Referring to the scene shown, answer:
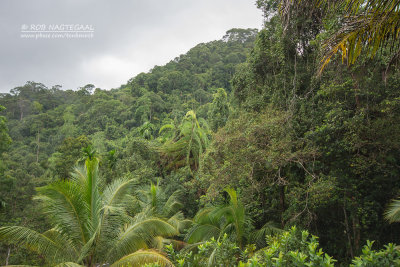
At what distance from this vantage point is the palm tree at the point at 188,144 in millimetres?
15086

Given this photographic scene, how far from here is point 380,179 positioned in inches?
278

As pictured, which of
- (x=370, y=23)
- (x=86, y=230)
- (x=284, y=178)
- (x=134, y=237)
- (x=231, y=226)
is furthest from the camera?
(x=231, y=226)

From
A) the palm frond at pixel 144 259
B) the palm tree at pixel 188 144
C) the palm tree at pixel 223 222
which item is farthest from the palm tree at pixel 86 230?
the palm tree at pixel 188 144

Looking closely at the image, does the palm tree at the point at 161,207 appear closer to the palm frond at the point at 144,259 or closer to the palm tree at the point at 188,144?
the palm tree at the point at 188,144

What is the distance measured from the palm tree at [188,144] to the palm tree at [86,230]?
834 cm

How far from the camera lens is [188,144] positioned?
50.7 feet

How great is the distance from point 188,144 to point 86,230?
9687 millimetres

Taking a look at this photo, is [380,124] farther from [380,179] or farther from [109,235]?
[109,235]

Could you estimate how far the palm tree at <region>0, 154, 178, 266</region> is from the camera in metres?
5.50

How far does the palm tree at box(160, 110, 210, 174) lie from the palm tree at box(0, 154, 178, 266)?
8.34m

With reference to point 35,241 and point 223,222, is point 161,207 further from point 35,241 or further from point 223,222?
point 35,241

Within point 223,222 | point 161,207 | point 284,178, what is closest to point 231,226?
point 223,222

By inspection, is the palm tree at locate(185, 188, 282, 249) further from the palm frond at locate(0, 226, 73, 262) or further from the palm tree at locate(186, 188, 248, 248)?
the palm frond at locate(0, 226, 73, 262)

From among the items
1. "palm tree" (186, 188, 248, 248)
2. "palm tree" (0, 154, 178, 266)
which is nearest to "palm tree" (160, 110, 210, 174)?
"palm tree" (186, 188, 248, 248)
